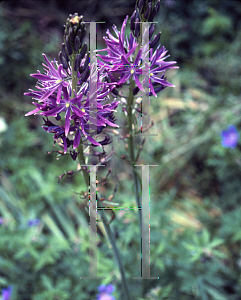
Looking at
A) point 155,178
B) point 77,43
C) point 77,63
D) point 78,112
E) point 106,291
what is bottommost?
point 106,291

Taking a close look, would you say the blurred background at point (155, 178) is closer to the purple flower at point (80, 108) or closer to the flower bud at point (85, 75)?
the purple flower at point (80, 108)

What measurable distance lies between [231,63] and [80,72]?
4.42m

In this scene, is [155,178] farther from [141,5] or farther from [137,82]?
[141,5]

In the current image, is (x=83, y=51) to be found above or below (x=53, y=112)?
above

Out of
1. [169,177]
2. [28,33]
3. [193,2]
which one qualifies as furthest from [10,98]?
[193,2]

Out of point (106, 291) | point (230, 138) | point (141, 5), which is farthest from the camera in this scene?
point (230, 138)

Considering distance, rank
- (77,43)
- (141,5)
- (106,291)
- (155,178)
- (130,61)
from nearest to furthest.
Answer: (77,43) → (141,5) → (130,61) → (106,291) → (155,178)

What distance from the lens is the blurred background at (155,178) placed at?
321cm

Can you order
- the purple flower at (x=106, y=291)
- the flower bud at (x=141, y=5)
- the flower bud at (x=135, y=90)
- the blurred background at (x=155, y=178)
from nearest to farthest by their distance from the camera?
the flower bud at (x=141, y=5) → the flower bud at (x=135, y=90) → the purple flower at (x=106, y=291) → the blurred background at (x=155, y=178)

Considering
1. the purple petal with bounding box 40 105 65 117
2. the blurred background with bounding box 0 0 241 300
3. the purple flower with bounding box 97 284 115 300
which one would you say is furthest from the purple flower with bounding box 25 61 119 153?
the purple flower with bounding box 97 284 115 300

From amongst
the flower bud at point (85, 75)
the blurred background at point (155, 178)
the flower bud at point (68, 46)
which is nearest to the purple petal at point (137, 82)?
the flower bud at point (85, 75)

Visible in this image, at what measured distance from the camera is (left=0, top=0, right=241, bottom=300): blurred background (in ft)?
10.5

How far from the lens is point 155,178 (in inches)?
178

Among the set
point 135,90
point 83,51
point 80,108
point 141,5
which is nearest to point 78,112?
point 80,108
